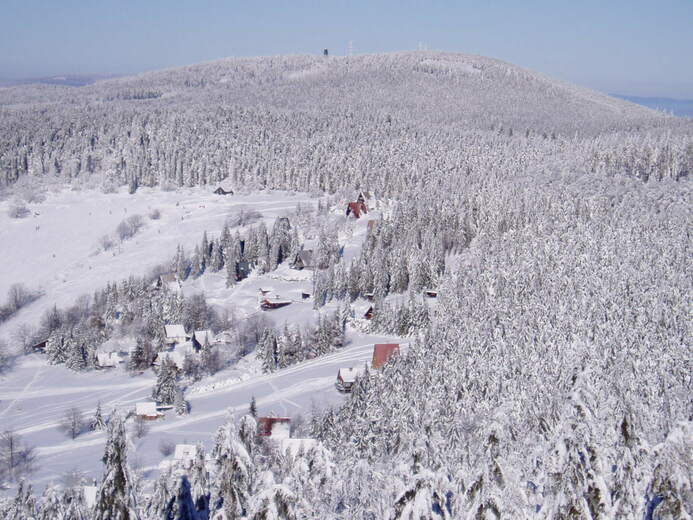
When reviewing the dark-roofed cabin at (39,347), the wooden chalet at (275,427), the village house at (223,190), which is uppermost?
the village house at (223,190)

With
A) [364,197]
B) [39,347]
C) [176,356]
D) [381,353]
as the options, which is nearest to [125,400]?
[176,356]

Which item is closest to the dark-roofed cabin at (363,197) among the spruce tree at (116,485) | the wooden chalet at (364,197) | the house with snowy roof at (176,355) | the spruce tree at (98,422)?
the wooden chalet at (364,197)

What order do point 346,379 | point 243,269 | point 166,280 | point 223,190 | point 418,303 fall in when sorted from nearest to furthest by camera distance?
point 346,379 → point 418,303 → point 166,280 → point 243,269 → point 223,190

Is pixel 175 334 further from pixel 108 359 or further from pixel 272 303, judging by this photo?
pixel 272 303

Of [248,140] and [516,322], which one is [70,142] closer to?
[248,140]

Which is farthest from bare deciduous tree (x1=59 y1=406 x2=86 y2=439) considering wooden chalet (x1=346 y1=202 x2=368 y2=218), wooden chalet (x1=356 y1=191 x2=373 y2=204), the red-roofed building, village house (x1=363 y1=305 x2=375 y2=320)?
wooden chalet (x1=356 y1=191 x2=373 y2=204)

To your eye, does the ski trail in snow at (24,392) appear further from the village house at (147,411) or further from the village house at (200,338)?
the village house at (200,338)
